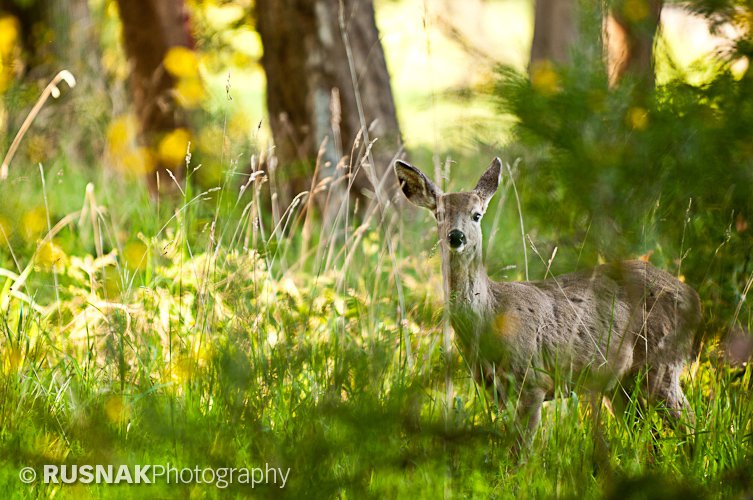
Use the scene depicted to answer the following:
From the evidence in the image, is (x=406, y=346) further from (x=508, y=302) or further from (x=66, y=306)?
(x=66, y=306)

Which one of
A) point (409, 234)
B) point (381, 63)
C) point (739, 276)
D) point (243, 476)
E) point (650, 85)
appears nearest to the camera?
point (243, 476)

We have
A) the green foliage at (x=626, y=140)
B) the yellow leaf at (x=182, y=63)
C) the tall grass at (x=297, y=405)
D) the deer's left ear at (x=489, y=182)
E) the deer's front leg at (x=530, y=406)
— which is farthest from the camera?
the yellow leaf at (x=182, y=63)

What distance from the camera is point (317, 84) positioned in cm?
682

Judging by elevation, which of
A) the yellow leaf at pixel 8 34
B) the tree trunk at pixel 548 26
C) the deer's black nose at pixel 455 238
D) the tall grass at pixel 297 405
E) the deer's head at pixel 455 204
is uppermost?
the tree trunk at pixel 548 26

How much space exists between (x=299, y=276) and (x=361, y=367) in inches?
133

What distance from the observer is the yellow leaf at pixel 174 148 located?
7316mm

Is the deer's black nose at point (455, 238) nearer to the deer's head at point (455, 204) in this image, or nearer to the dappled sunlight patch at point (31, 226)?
the deer's head at point (455, 204)

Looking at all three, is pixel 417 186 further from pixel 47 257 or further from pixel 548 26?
pixel 548 26

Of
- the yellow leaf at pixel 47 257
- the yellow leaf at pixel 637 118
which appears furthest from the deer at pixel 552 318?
the yellow leaf at pixel 47 257

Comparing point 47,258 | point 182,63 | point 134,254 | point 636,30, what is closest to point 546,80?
point 636,30

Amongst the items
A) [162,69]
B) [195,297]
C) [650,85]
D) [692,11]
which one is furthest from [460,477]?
[162,69]

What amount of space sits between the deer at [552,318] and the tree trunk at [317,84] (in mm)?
2856

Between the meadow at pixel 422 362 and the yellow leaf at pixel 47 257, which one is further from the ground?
the yellow leaf at pixel 47 257

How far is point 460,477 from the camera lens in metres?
2.72
